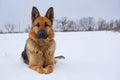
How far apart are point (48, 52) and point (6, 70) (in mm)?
1144

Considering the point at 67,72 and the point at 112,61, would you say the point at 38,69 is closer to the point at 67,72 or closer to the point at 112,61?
the point at 67,72

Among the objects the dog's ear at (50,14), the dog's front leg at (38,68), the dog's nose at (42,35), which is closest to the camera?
the dog's front leg at (38,68)

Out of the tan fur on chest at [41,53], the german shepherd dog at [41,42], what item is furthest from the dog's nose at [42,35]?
the tan fur on chest at [41,53]

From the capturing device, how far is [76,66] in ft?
23.1

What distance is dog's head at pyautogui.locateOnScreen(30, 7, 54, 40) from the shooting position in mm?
6339

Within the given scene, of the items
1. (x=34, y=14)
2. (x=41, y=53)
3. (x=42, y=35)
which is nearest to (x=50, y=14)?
(x=34, y=14)

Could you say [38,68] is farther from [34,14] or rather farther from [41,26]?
[34,14]

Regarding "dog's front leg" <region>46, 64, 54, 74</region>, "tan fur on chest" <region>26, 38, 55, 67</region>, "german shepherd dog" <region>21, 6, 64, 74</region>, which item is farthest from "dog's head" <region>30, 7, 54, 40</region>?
"dog's front leg" <region>46, 64, 54, 74</region>

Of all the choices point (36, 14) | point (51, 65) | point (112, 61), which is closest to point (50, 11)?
point (36, 14)

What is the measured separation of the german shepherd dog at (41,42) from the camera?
639 centimetres

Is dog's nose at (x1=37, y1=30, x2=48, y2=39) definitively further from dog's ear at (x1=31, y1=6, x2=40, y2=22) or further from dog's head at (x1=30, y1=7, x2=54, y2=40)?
dog's ear at (x1=31, y1=6, x2=40, y2=22)

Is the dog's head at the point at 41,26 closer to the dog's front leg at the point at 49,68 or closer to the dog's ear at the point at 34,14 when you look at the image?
the dog's ear at the point at 34,14

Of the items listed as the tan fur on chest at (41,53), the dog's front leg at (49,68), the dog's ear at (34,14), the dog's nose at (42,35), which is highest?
the dog's ear at (34,14)

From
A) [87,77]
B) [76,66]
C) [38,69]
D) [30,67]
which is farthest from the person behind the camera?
[76,66]
